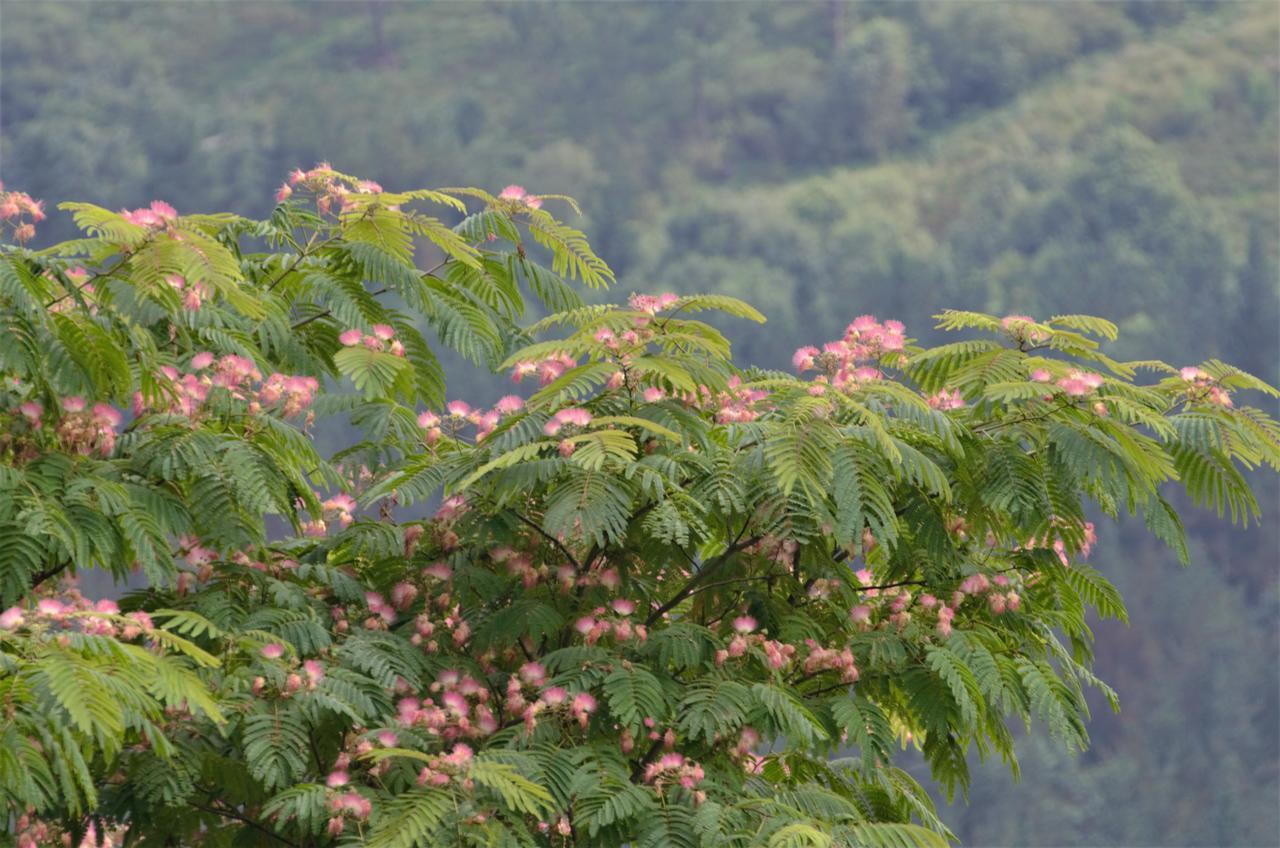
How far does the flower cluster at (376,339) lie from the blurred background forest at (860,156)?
47597mm

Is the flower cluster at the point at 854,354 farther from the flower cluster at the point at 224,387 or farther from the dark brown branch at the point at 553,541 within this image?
the flower cluster at the point at 224,387

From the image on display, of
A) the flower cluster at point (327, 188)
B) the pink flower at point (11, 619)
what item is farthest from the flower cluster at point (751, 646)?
the pink flower at point (11, 619)

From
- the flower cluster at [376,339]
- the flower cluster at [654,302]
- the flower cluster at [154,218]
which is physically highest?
the flower cluster at [154,218]

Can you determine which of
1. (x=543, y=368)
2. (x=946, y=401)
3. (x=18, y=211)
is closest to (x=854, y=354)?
(x=946, y=401)

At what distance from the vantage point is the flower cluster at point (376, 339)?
5898 millimetres

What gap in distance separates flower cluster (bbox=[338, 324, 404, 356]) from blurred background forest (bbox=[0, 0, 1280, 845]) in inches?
1874

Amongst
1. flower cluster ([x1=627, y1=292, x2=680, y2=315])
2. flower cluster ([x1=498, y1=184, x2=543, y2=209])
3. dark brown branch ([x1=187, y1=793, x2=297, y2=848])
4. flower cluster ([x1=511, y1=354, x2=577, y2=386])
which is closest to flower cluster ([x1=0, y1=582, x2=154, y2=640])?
dark brown branch ([x1=187, y1=793, x2=297, y2=848])

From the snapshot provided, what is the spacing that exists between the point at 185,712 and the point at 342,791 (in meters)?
0.52

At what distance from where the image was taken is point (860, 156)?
245ft

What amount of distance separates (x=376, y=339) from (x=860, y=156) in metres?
70.0

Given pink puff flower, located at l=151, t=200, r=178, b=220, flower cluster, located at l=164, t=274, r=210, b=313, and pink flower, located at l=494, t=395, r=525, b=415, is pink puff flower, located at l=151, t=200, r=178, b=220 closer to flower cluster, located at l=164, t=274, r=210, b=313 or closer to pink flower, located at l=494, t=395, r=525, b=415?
flower cluster, located at l=164, t=274, r=210, b=313

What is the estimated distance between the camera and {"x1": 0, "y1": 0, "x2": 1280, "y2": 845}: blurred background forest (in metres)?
57.0

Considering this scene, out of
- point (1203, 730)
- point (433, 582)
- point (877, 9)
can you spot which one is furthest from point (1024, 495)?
point (877, 9)

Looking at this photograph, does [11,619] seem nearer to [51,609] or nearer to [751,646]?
[51,609]
